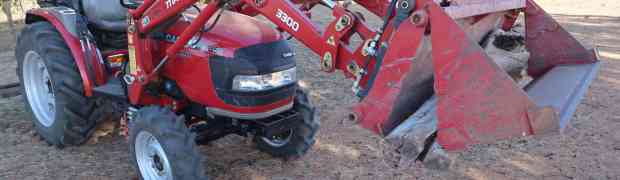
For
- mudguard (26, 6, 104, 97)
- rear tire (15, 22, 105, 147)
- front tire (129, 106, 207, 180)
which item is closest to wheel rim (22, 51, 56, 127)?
rear tire (15, 22, 105, 147)

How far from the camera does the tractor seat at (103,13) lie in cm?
419

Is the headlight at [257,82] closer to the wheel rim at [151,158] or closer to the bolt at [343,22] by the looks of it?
the wheel rim at [151,158]

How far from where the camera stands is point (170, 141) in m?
3.21

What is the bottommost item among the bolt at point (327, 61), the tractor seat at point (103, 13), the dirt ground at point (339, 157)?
the dirt ground at point (339, 157)

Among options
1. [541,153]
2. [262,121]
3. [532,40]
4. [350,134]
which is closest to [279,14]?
[262,121]

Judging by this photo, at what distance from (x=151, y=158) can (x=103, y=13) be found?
4.29 feet

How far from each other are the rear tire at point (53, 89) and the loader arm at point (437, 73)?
151cm

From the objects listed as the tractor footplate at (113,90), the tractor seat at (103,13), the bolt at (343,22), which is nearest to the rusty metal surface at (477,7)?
the bolt at (343,22)

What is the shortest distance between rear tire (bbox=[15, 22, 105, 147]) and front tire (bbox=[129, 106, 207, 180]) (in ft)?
2.76

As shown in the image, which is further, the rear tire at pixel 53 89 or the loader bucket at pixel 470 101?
the rear tire at pixel 53 89

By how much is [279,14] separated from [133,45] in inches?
46.7

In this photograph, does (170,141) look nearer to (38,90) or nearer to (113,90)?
(113,90)

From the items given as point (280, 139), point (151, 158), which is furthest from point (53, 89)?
point (280, 139)

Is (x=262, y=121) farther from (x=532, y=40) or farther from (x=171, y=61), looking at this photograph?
(x=532, y=40)
